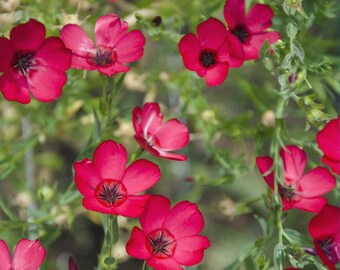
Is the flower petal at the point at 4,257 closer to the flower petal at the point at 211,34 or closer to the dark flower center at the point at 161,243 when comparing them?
the dark flower center at the point at 161,243

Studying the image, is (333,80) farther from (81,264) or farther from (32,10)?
(81,264)

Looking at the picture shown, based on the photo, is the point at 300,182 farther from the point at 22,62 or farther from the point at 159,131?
the point at 22,62

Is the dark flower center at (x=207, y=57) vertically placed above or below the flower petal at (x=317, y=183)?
above

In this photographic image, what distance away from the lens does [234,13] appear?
0.90m

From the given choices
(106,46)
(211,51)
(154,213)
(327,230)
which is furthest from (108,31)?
Answer: (327,230)

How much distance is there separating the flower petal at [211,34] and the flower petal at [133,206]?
186 mm

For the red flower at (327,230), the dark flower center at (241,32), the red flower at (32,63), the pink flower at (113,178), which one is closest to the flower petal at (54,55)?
the red flower at (32,63)

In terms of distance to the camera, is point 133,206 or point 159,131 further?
point 159,131

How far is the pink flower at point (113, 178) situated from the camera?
79 cm

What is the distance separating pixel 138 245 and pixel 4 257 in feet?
0.45

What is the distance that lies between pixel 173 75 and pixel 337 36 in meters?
0.34

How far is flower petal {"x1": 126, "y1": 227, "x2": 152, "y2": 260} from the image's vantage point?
773 mm

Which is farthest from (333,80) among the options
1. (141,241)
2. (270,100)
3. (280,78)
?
(141,241)

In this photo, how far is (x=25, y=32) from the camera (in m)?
0.84
